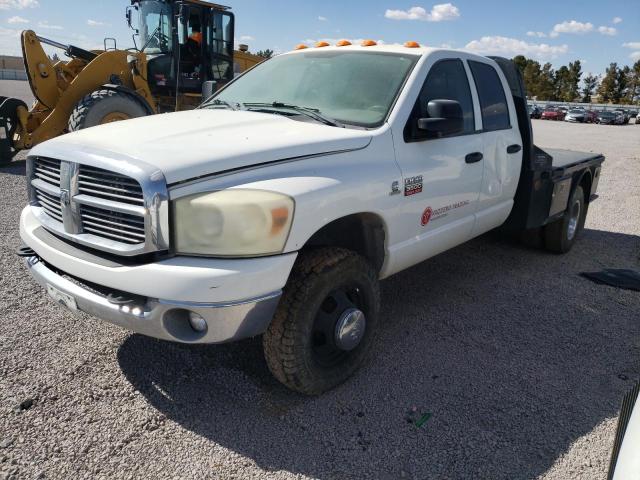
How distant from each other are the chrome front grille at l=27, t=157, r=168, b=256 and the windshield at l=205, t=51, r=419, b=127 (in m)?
1.41

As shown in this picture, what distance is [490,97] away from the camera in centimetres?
440

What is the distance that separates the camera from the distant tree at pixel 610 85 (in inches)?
2830

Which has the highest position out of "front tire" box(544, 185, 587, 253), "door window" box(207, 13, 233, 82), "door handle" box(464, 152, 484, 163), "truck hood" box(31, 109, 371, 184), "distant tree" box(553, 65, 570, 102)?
Answer: "distant tree" box(553, 65, 570, 102)

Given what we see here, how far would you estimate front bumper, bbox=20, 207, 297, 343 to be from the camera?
2.33 m

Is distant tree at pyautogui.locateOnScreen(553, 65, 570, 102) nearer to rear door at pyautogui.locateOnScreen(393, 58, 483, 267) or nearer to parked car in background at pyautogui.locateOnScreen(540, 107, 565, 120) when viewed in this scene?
parked car in background at pyautogui.locateOnScreen(540, 107, 565, 120)

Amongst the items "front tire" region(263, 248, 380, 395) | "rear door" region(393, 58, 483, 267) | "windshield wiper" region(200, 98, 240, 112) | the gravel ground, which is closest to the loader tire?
the gravel ground

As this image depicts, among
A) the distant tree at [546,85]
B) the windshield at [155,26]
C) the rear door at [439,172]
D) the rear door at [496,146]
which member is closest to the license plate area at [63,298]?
the rear door at [439,172]

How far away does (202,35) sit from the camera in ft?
34.8

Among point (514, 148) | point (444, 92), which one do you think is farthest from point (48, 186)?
point (514, 148)

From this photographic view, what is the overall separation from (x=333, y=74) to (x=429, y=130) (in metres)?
0.86

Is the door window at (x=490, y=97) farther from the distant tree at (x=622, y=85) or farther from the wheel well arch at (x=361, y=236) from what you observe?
the distant tree at (x=622, y=85)

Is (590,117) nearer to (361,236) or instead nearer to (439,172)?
(439,172)

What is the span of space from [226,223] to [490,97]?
294 cm

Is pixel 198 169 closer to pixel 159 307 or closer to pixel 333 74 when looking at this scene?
pixel 159 307
